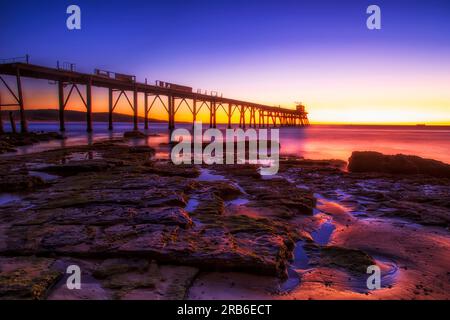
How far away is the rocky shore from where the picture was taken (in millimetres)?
2953

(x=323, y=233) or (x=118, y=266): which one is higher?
(x=118, y=266)

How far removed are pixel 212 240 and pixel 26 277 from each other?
1.92 m

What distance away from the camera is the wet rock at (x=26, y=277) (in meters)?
2.58

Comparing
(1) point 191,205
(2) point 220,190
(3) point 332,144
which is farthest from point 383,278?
(3) point 332,144

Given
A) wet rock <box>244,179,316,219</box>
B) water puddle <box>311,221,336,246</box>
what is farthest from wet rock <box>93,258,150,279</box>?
wet rock <box>244,179,316,219</box>

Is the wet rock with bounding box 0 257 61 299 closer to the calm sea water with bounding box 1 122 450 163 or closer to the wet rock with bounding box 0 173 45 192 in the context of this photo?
the wet rock with bounding box 0 173 45 192

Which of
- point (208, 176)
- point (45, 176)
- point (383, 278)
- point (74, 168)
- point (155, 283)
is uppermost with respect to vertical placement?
point (74, 168)

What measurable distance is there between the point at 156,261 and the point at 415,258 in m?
3.17

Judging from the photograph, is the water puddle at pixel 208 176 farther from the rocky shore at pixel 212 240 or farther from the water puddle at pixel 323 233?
the water puddle at pixel 323 233

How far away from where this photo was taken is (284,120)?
113062mm

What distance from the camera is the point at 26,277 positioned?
2832 mm

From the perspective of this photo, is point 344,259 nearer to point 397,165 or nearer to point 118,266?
point 118,266
